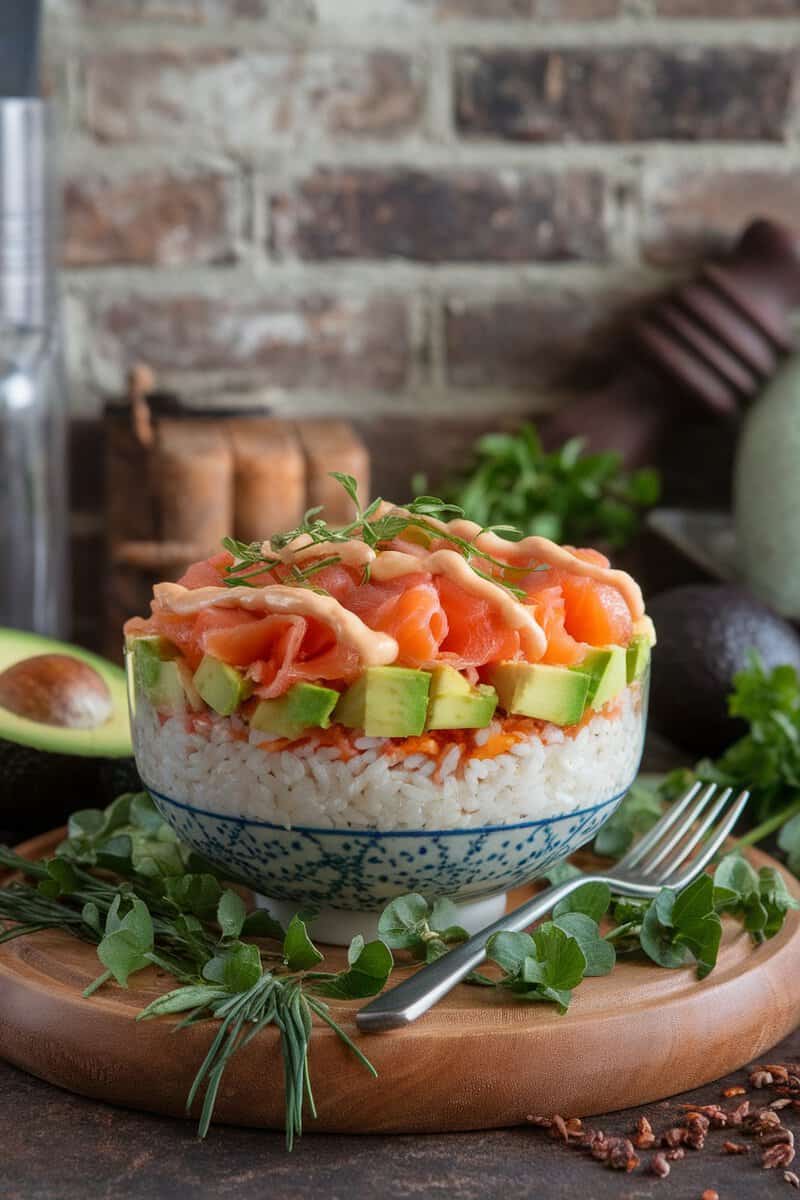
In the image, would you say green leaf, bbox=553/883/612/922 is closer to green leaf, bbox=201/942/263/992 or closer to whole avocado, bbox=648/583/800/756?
green leaf, bbox=201/942/263/992

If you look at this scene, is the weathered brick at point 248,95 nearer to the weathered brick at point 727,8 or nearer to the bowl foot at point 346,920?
the weathered brick at point 727,8

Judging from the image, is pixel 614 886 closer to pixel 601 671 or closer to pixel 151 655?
pixel 601 671

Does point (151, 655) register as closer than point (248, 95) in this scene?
Yes

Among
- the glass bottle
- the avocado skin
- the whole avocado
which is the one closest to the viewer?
the avocado skin

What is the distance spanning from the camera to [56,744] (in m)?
1.05

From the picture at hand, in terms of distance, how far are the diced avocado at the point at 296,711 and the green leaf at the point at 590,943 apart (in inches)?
7.2

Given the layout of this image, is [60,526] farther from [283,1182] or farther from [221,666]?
[283,1182]

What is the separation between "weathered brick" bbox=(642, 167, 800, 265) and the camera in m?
1.71

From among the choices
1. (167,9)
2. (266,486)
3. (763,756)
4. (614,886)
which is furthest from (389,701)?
(167,9)

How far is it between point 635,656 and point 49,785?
46 cm

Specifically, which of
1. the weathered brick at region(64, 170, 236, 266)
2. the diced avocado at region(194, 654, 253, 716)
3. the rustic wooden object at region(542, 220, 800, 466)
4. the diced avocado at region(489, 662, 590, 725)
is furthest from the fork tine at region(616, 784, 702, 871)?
the weathered brick at region(64, 170, 236, 266)

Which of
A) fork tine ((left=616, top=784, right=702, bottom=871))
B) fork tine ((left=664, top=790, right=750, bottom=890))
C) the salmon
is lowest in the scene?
fork tine ((left=616, top=784, right=702, bottom=871))

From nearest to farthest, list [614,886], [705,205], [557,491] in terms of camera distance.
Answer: [614,886] → [557,491] → [705,205]

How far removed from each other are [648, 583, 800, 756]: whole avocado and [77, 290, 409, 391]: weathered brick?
575 mm
